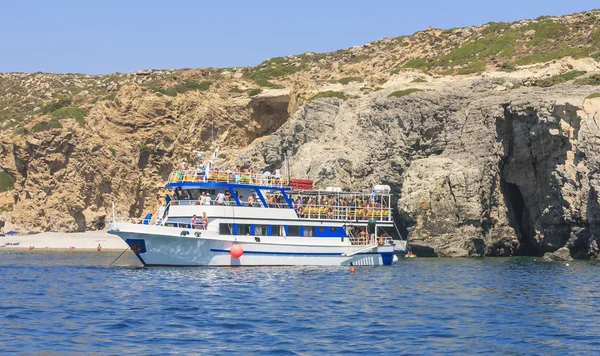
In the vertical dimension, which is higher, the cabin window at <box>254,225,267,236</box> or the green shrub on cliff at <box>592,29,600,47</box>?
the green shrub on cliff at <box>592,29,600,47</box>

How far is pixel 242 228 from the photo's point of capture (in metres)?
45.2

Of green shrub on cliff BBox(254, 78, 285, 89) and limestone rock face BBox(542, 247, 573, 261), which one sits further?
green shrub on cliff BBox(254, 78, 285, 89)

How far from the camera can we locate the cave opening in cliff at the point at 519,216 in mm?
61938

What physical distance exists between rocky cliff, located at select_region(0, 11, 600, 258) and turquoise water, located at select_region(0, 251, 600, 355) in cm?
1404

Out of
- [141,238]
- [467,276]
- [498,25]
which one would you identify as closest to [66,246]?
[141,238]

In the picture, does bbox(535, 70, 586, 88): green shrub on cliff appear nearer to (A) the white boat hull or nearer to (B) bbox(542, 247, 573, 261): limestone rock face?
(B) bbox(542, 247, 573, 261): limestone rock face

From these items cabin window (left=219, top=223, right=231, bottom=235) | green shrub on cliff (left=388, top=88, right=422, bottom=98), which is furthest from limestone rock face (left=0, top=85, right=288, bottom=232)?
cabin window (left=219, top=223, right=231, bottom=235)

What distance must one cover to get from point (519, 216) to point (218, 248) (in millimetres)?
29967

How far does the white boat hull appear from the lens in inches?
1700

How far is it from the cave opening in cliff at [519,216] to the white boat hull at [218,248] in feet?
62.6

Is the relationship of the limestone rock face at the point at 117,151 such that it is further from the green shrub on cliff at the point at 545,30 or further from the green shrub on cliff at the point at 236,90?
the green shrub on cliff at the point at 545,30

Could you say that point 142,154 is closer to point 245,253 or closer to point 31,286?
point 245,253

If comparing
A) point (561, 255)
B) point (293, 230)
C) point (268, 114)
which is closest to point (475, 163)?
point (561, 255)

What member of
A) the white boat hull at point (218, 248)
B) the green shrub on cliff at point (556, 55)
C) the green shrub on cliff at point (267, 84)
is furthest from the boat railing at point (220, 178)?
the green shrub on cliff at point (267, 84)
